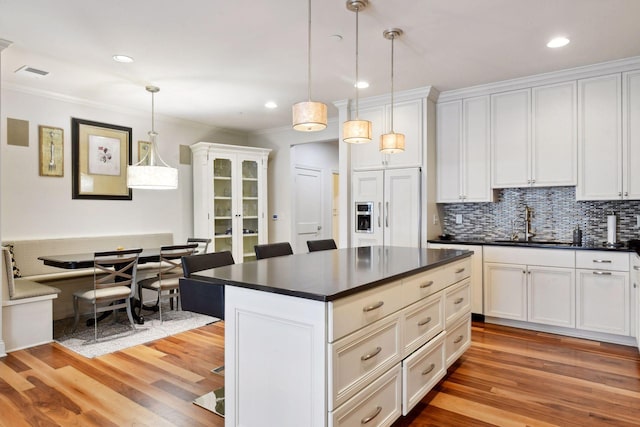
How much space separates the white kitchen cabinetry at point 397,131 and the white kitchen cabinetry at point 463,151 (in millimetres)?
319

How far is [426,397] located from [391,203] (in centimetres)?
252

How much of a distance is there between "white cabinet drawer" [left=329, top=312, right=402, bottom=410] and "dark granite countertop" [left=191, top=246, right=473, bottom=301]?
0.70ft

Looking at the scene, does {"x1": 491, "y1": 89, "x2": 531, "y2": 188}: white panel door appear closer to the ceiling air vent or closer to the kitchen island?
the kitchen island

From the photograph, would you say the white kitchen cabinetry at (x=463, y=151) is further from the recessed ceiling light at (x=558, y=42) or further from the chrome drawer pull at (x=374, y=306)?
the chrome drawer pull at (x=374, y=306)

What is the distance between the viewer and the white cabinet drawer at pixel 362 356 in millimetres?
1571

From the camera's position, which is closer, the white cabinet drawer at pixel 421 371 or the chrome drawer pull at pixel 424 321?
the white cabinet drawer at pixel 421 371

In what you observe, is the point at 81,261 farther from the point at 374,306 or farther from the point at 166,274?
the point at 374,306

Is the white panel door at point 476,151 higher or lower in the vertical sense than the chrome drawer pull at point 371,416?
higher

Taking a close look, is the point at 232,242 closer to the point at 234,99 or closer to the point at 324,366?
the point at 234,99

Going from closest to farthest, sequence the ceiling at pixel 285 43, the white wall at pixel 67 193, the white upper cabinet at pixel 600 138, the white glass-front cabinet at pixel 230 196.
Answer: the ceiling at pixel 285 43 < the white upper cabinet at pixel 600 138 < the white wall at pixel 67 193 < the white glass-front cabinet at pixel 230 196

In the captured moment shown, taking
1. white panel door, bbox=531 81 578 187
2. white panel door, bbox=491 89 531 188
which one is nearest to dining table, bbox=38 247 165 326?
white panel door, bbox=491 89 531 188

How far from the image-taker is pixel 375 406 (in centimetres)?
183

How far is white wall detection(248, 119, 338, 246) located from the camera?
6.45m

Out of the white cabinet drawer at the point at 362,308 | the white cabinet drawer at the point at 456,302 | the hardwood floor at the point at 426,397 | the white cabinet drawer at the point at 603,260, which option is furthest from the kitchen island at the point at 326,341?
the white cabinet drawer at the point at 603,260
